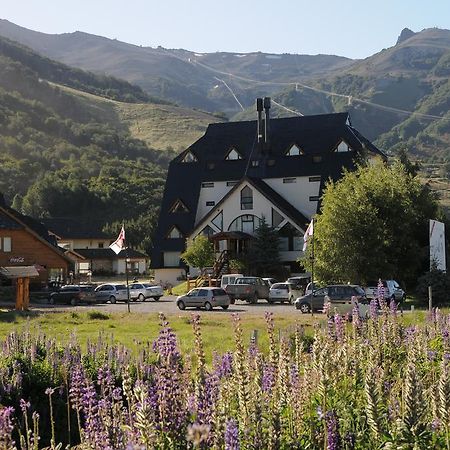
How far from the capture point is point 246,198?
6781cm

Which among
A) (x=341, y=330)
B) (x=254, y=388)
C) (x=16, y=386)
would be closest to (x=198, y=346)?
(x=254, y=388)

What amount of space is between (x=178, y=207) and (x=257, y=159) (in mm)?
8101

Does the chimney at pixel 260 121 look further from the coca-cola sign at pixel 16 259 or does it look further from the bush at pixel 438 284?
the bush at pixel 438 284

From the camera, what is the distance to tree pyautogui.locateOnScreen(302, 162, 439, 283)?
4412 cm

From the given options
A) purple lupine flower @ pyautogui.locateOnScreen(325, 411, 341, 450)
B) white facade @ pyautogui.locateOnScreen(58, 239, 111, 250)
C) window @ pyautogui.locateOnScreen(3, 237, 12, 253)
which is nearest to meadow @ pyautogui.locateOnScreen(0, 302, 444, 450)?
purple lupine flower @ pyautogui.locateOnScreen(325, 411, 341, 450)

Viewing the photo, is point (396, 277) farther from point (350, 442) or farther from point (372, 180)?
point (350, 442)

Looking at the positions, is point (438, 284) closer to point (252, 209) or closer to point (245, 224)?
point (252, 209)

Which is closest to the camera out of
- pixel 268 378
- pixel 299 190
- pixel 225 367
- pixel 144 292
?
pixel 268 378

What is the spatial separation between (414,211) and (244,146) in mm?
28072

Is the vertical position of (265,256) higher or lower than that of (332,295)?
higher

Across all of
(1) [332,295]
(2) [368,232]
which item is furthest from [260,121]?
(1) [332,295]

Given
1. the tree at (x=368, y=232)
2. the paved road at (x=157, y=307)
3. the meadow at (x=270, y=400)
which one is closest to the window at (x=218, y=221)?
the paved road at (x=157, y=307)

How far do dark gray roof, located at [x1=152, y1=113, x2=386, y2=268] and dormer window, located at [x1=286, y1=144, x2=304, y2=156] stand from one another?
27cm

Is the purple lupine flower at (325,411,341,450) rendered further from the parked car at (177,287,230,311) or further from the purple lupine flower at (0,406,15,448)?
the parked car at (177,287,230,311)
